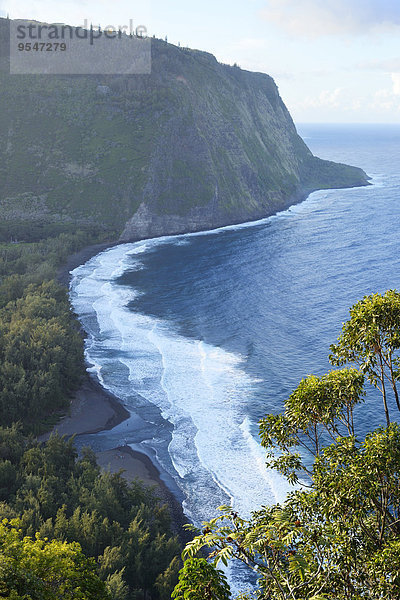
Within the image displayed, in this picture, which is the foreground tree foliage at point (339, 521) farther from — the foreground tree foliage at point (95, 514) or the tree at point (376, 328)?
the foreground tree foliage at point (95, 514)

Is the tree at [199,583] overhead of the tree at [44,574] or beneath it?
overhead

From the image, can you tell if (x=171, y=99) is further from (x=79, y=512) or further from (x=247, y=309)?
(x=79, y=512)

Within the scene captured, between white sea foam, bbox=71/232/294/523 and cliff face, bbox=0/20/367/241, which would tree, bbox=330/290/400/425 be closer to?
white sea foam, bbox=71/232/294/523

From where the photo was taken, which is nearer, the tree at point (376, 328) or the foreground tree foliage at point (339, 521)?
the foreground tree foliage at point (339, 521)

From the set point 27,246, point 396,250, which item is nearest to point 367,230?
point 396,250

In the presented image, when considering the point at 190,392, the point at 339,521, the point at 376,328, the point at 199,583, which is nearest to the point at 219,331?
the point at 190,392

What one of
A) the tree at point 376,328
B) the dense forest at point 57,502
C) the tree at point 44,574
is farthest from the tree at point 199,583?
the tree at point 376,328

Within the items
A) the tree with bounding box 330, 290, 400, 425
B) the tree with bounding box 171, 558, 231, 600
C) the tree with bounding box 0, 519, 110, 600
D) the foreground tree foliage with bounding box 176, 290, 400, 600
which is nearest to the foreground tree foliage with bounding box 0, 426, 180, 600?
the tree with bounding box 0, 519, 110, 600
